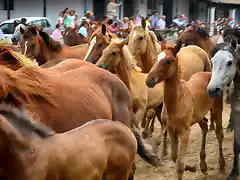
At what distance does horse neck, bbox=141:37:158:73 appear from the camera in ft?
29.2

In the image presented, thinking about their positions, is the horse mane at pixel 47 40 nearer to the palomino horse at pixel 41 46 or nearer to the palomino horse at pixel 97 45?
the palomino horse at pixel 41 46

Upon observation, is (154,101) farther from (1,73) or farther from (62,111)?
(1,73)

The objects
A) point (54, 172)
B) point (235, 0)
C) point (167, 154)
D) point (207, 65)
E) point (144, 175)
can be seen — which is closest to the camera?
point (54, 172)

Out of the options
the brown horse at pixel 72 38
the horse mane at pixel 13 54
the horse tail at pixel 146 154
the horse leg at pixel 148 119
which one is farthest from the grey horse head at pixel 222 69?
the brown horse at pixel 72 38

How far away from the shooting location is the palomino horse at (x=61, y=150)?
325 centimetres

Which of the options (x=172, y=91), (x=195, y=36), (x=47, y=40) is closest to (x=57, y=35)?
(x=195, y=36)

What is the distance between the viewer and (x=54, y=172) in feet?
11.3

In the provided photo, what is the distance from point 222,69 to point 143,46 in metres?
2.77

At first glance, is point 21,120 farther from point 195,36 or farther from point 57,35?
point 57,35

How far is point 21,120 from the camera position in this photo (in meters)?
3.38

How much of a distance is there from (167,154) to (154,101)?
2.74 ft

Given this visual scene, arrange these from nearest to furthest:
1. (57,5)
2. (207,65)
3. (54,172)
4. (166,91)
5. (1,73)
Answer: (54,172), (1,73), (166,91), (207,65), (57,5)

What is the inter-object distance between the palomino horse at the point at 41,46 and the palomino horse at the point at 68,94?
2960mm

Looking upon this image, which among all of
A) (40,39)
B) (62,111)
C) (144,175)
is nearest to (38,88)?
(62,111)
